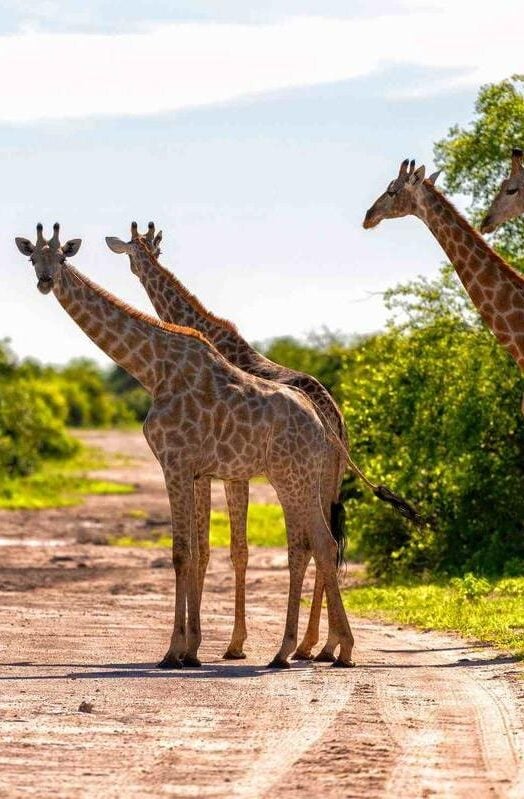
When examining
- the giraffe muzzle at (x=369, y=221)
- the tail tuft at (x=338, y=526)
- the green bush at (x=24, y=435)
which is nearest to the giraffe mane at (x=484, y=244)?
the giraffe muzzle at (x=369, y=221)

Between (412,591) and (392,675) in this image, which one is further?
(412,591)

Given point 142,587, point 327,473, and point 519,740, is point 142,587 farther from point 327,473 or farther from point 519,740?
point 519,740

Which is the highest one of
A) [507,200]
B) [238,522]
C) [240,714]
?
[507,200]

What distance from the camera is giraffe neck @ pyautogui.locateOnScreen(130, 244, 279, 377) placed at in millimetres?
15500

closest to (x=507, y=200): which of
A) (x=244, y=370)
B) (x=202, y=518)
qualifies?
(x=244, y=370)

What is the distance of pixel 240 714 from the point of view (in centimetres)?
1017

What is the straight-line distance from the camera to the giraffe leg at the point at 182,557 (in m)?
13.0

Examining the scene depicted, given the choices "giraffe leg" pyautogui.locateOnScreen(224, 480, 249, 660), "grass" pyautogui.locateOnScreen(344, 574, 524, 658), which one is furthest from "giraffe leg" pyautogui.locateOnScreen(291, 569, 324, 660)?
"grass" pyautogui.locateOnScreen(344, 574, 524, 658)

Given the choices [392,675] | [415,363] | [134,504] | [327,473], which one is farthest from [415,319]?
[134,504]

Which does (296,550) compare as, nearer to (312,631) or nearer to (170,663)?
(312,631)

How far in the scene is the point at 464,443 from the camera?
21594mm

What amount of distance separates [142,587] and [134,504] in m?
16.6

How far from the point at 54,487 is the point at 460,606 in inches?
984

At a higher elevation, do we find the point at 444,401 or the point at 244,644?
the point at 444,401
